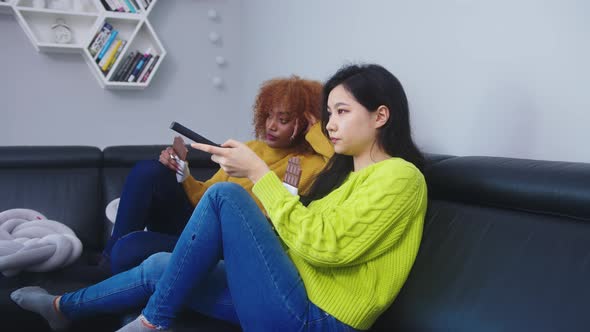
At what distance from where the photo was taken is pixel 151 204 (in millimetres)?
1887

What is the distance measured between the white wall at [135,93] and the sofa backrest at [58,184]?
0.72 metres

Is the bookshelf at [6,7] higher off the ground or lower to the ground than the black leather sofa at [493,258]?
higher

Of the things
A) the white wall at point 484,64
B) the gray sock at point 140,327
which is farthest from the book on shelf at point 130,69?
the gray sock at point 140,327

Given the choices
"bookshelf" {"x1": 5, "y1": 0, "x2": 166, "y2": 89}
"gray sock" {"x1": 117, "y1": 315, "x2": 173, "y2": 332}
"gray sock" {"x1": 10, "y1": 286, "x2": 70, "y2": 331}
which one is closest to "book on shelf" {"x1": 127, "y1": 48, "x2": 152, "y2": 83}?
"bookshelf" {"x1": 5, "y1": 0, "x2": 166, "y2": 89}

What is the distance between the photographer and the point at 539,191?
47.2 inches

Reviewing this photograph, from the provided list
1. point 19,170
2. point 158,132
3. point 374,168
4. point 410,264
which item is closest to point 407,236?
point 410,264

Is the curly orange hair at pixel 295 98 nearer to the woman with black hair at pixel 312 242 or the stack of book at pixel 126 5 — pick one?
the woman with black hair at pixel 312 242

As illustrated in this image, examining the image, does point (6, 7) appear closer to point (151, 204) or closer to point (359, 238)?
point (151, 204)

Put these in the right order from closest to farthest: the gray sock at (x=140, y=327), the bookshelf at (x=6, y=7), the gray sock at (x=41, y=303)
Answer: the gray sock at (x=140, y=327) → the gray sock at (x=41, y=303) → the bookshelf at (x=6, y=7)

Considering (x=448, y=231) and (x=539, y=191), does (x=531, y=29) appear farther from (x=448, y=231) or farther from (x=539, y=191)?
(x=448, y=231)

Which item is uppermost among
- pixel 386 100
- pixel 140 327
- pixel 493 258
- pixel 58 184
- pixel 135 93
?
→ pixel 135 93

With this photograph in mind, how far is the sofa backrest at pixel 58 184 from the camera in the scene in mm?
2285

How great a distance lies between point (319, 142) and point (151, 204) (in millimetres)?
644

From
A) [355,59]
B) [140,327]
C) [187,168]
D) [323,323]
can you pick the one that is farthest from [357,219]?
[355,59]
